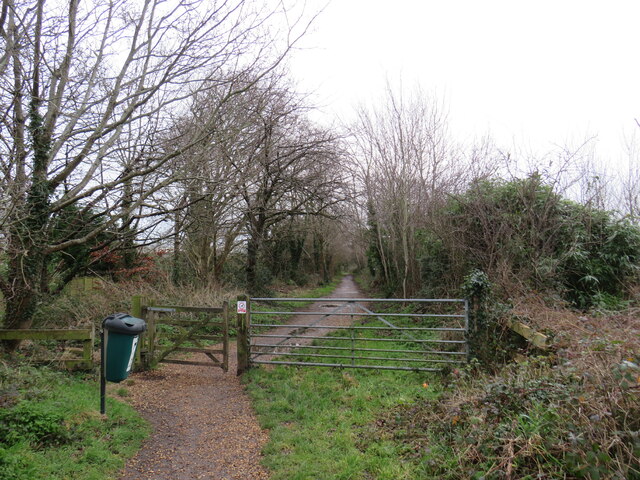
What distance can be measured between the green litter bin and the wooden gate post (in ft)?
7.69

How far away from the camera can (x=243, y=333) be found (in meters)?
7.55

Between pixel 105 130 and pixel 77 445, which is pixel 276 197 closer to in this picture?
pixel 105 130

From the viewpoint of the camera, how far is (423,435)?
4387 millimetres

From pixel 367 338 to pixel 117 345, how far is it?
413cm

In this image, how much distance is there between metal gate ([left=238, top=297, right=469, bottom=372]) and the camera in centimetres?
710

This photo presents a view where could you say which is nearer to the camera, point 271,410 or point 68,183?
point 271,410

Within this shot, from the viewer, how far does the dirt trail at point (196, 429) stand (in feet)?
13.7

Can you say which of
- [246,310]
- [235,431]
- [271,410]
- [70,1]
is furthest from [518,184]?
[70,1]

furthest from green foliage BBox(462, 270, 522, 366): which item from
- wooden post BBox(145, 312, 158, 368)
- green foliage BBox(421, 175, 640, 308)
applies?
wooden post BBox(145, 312, 158, 368)

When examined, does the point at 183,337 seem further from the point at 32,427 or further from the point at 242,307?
the point at 32,427

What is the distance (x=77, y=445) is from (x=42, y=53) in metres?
5.77

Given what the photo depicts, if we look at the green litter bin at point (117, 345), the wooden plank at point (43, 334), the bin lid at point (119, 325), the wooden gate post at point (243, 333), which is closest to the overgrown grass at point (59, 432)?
the green litter bin at point (117, 345)

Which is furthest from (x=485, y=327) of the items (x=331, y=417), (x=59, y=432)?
(x=59, y=432)

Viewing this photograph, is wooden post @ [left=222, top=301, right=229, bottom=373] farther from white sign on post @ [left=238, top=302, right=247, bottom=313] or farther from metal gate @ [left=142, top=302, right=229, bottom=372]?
white sign on post @ [left=238, top=302, right=247, bottom=313]
